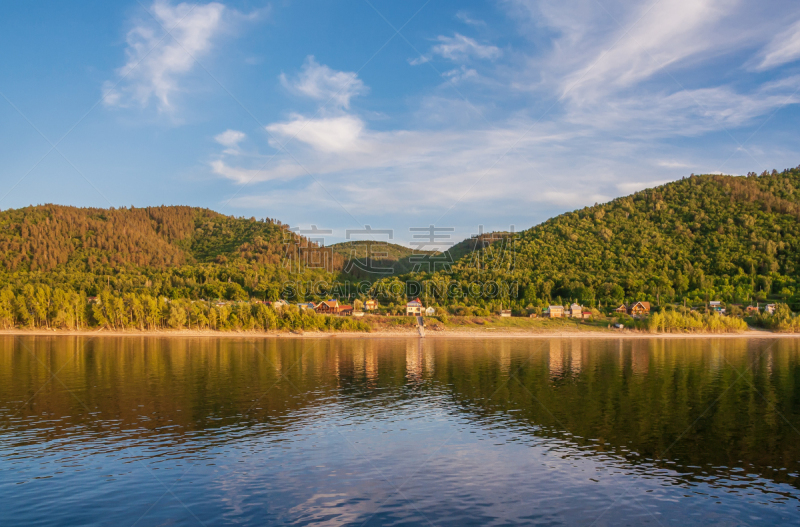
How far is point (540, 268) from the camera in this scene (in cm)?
15438

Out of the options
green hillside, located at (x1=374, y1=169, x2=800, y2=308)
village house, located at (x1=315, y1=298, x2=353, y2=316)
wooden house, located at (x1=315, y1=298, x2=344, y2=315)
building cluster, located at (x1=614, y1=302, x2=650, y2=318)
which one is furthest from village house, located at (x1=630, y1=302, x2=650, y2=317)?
wooden house, located at (x1=315, y1=298, x2=344, y2=315)

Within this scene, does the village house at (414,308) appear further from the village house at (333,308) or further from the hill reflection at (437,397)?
the hill reflection at (437,397)

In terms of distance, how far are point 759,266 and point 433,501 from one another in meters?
160

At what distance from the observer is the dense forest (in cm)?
12631

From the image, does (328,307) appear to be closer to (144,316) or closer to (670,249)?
(144,316)

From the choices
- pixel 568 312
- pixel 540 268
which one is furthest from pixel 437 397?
pixel 540 268

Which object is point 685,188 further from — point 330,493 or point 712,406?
point 330,493

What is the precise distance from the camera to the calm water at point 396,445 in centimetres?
1844

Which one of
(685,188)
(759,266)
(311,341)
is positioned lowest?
(311,341)

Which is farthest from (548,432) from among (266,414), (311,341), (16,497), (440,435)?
(311,341)

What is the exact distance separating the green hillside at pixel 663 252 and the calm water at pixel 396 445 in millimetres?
83617

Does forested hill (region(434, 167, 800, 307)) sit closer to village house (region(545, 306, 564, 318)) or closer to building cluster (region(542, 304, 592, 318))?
building cluster (region(542, 304, 592, 318))

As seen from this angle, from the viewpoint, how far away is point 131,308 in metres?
110

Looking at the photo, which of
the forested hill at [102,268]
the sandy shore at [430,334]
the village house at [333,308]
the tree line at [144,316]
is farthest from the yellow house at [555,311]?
the forested hill at [102,268]
